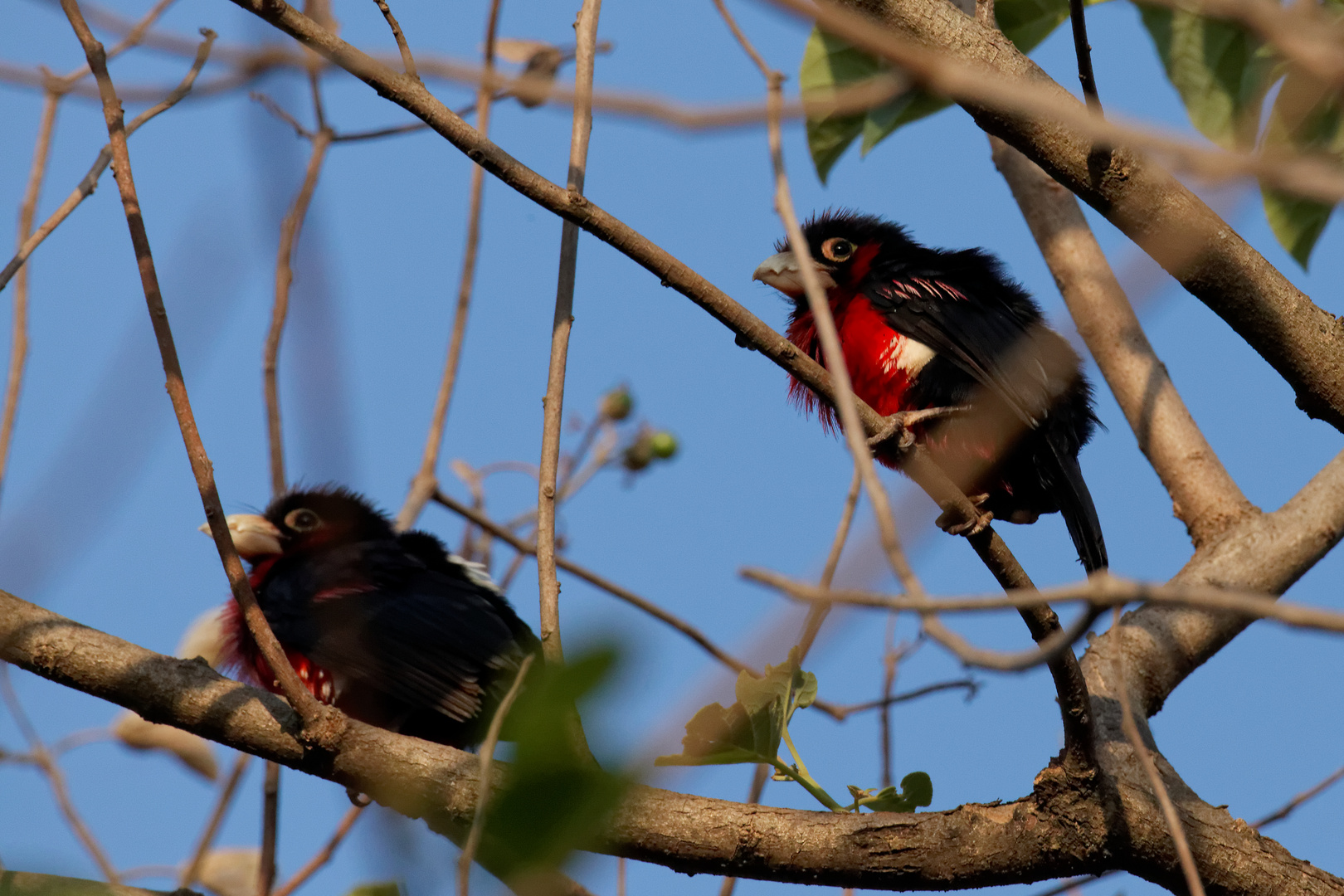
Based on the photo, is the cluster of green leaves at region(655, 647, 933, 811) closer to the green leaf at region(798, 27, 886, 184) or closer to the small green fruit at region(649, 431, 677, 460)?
the green leaf at region(798, 27, 886, 184)

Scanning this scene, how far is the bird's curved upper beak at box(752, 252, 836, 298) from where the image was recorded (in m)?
4.52

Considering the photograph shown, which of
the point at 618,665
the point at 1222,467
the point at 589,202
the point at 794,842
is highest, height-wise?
the point at 1222,467

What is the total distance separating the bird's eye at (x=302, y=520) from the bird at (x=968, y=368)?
256 centimetres

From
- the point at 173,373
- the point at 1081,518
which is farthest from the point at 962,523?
the point at 173,373

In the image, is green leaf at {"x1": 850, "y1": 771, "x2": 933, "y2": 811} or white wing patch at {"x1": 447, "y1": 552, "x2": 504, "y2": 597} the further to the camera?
white wing patch at {"x1": 447, "y1": 552, "x2": 504, "y2": 597}

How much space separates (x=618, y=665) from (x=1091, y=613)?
1.41 feet

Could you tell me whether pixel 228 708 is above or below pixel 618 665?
above

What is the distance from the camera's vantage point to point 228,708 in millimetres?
2748

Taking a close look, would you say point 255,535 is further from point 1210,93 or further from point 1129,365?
point 1210,93

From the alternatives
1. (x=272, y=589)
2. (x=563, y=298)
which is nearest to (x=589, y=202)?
A: (x=563, y=298)

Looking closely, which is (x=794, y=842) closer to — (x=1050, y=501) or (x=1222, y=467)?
(x=1050, y=501)

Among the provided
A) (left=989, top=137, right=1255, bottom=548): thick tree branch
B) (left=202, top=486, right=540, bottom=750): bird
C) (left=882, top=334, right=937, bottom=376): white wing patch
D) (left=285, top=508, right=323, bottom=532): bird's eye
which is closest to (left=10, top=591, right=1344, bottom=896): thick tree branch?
(left=202, top=486, right=540, bottom=750): bird

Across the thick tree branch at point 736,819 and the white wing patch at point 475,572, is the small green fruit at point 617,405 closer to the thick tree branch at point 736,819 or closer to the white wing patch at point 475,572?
the white wing patch at point 475,572

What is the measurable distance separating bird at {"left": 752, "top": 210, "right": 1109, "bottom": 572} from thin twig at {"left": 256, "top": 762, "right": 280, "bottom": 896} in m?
1.94
